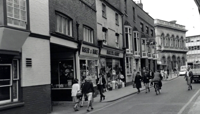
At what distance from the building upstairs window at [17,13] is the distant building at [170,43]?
44.2 metres

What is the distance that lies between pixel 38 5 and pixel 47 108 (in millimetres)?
5257

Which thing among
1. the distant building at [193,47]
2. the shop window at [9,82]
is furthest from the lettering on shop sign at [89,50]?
the distant building at [193,47]

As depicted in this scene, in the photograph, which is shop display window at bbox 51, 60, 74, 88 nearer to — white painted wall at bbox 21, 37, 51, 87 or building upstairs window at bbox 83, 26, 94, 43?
building upstairs window at bbox 83, 26, 94, 43

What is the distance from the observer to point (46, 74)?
1184cm

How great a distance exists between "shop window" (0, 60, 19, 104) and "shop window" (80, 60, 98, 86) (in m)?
6.94

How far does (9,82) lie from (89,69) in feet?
28.4

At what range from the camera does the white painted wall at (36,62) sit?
406 inches

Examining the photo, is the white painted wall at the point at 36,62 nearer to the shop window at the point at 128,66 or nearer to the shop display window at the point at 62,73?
the shop display window at the point at 62,73

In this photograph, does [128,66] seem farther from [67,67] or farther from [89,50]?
[67,67]

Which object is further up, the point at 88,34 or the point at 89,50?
the point at 88,34

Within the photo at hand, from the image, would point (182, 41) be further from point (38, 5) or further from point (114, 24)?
point (38, 5)

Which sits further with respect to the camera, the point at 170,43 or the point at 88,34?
the point at 170,43

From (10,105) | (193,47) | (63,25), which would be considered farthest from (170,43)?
(10,105)

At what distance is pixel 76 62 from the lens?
15688 mm
